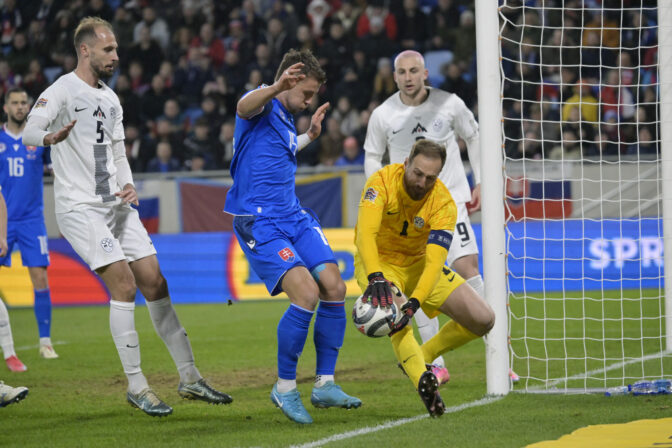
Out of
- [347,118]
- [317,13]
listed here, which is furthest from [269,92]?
[317,13]

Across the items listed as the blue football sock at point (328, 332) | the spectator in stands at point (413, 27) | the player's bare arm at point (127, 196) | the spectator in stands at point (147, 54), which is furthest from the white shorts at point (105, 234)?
the spectator in stands at point (147, 54)

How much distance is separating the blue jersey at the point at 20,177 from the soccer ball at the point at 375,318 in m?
5.27

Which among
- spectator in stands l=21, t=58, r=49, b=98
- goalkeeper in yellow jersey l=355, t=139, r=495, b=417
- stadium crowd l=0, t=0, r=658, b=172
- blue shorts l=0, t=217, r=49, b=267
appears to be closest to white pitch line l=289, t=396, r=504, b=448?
goalkeeper in yellow jersey l=355, t=139, r=495, b=417

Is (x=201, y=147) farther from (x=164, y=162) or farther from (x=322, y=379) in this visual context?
(x=322, y=379)

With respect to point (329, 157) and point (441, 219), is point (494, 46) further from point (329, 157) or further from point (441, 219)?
point (329, 157)

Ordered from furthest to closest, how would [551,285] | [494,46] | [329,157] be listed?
[329,157] < [551,285] < [494,46]

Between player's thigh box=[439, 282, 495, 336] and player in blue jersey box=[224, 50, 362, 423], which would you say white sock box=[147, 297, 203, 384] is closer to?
player in blue jersey box=[224, 50, 362, 423]

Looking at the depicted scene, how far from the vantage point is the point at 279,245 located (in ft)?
18.2

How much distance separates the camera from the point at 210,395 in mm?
5996

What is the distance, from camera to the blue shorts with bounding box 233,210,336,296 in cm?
553

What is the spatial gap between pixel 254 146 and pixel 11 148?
183 inches

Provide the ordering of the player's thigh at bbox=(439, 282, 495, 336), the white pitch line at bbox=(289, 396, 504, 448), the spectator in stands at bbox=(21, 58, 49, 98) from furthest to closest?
the spectator in stands at bbox=(21, 58, 49, 98), the player's thigh at bbox=(439, 282, 495, 336), the white pitch line at bbox=(289, 396, 504, 448)

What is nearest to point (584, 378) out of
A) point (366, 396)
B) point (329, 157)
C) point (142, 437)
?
point (366, 396)

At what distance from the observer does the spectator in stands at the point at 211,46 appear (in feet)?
62.6
